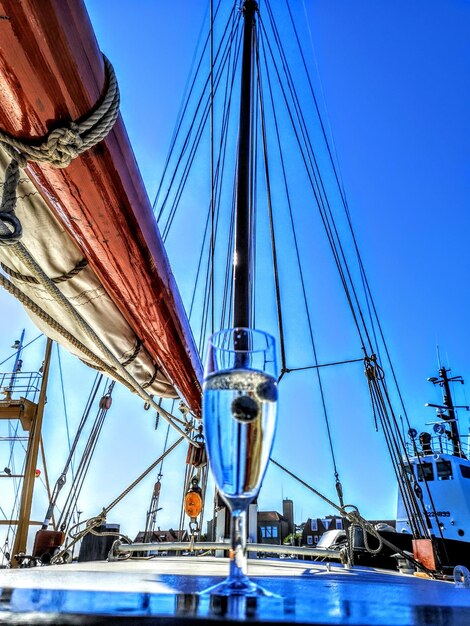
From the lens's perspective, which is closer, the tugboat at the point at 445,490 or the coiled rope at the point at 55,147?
the coiled rope at the point at 55,147

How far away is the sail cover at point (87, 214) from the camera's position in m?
0.84

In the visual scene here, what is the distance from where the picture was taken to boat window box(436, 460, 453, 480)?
12.8 metres

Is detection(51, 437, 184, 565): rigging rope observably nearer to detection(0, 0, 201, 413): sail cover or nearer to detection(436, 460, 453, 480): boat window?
detection(0, 0, 201, 413): sail cover

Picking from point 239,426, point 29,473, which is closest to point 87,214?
point 239,426

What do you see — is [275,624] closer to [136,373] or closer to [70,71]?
[70,71]

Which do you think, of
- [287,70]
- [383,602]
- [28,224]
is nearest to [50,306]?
[28,224]

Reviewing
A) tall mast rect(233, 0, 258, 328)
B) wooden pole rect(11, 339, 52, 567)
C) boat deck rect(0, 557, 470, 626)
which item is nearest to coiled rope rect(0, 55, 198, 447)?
boat deck rect(0, 557, 470, 626)

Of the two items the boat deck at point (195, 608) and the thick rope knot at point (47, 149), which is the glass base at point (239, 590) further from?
the thick rope knot at point (47, 149)

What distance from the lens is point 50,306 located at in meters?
1.79

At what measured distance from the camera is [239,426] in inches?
27.0

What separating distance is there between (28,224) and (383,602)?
1.41m

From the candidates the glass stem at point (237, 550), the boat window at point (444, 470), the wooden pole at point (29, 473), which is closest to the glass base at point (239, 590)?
the glass stem at point (237, 550)

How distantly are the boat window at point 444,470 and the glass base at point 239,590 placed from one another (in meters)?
14.3

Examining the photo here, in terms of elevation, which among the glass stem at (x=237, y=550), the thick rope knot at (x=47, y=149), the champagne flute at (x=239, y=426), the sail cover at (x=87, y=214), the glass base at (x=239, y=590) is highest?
the sail cover at (x=87, y=214)
